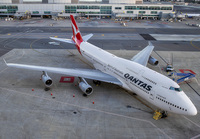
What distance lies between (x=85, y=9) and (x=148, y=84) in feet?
341

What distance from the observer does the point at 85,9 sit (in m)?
117

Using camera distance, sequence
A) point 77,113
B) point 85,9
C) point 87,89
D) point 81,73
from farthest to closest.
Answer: point 85,9 < point 81,73 < point 87,89 < point 77,113

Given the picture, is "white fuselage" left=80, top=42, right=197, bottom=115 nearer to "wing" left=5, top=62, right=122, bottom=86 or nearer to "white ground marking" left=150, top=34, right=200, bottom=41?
"wing" left=5, top=62, right=122, bottom=86

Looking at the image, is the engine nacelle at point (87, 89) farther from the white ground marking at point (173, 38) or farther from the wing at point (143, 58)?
the white ground marking at point (173, 38)

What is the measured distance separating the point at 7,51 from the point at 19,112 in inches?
1257

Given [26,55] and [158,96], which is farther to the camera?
[26,55]

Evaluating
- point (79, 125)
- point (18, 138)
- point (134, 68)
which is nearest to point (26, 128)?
point (18, 138)

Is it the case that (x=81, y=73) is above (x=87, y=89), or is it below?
above

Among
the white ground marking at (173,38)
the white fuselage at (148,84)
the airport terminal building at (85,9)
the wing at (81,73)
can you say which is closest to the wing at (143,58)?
the white fuselage at (148,84)

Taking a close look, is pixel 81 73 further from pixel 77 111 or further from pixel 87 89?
pixel 77 111

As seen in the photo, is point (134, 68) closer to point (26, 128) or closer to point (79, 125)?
point (79, 125)

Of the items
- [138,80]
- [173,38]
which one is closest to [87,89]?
[138,80]

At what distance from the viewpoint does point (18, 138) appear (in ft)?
66.4

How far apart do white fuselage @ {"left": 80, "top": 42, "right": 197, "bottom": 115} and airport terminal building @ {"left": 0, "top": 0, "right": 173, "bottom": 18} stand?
294 feet
